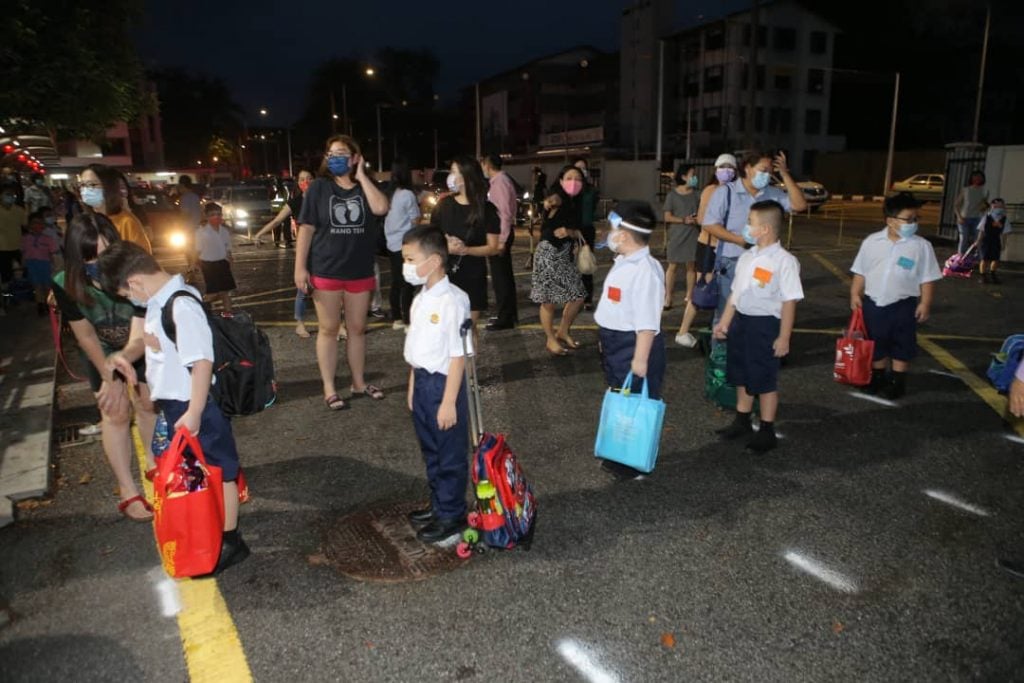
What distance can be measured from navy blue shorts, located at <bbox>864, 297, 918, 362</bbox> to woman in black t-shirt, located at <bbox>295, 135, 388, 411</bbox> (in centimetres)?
405

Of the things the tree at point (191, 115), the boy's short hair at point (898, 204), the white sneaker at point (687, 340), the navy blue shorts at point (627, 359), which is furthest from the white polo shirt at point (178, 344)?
the tree at point (191, 115)

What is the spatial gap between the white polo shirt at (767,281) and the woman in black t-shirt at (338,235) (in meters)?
2.76

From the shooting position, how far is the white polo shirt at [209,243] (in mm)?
8219

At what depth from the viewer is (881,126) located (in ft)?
191

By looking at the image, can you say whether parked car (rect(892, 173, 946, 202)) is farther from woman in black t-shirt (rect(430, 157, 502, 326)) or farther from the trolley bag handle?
the trolley bag handle

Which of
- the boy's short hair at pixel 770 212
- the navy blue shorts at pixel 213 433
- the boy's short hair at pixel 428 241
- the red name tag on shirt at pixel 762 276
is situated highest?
the boy's short hair at pixel 770 212

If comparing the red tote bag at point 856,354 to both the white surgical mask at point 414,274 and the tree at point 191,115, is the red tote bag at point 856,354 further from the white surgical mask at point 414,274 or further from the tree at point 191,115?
the tree at point 191,115

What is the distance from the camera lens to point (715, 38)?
171ft

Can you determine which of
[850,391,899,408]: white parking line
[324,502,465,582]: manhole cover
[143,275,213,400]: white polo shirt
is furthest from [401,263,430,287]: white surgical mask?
[850,391,899,408]: white parking line

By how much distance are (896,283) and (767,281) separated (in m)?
1.68

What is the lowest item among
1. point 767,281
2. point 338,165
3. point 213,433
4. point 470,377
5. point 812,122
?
point 213,433

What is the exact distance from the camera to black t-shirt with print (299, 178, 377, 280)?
18.0 ft

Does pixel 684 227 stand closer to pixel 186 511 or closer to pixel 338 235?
pixel 338 235

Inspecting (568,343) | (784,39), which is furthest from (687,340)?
(784,39)
